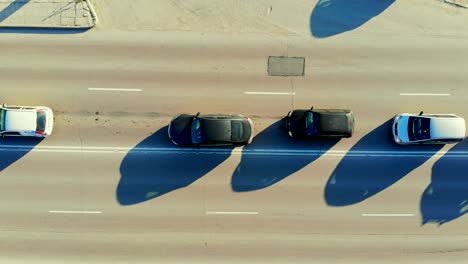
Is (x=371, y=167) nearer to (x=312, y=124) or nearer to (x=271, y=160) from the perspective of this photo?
(x=312, y=124)

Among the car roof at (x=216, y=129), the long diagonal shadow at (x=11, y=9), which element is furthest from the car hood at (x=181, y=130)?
the long diagonal shadow at (x=11, y=9)

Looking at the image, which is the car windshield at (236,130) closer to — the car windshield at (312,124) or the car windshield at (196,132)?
the car windshield at (196,132)

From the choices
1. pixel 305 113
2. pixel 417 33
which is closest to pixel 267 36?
pixel 305 113

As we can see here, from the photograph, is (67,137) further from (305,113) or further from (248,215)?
(305,113)

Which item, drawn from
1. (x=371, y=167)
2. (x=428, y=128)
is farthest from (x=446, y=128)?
(x=371, y=167)

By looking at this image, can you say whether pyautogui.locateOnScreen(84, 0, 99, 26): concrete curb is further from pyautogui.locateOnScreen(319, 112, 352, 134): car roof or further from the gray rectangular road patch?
pyautogui.locateOnScreen(319, 112, 352, 134): car roof

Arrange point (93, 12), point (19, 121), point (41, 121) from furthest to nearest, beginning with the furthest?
point (93, 12)
point (41, 121)
point (19, 121)

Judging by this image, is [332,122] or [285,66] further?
[285,66]
